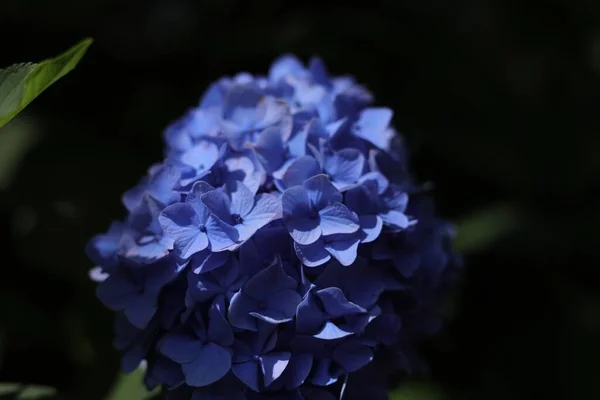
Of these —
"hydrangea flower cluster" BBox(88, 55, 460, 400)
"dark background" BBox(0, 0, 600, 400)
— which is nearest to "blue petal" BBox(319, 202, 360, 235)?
"hydrangea flower cluster" BBox(88, 55, 460, 400)

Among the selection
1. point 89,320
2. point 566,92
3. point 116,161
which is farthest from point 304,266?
point 566,92

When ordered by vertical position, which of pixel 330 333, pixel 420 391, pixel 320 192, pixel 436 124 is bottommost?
pixel 420 391

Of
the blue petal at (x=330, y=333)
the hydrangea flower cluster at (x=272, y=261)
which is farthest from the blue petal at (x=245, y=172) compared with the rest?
the blue petal at (x=330, y=333)

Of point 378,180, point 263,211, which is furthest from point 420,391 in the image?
point 263,211

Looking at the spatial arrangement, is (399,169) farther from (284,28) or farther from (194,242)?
(284,28)

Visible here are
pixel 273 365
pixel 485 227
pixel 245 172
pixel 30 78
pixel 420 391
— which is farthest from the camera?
pixel 485 227

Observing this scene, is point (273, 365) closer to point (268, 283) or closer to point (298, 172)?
point (268, 283)

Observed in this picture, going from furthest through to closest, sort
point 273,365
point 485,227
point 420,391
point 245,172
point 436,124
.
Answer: point 436,124, point 485,227, point 420,391, point 245,172, point 273,365
